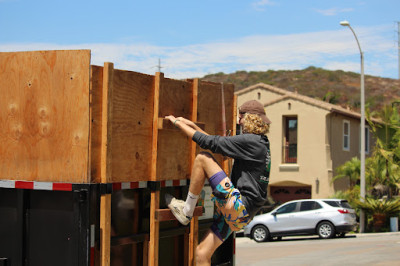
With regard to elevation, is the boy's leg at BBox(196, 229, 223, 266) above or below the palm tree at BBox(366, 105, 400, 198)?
below

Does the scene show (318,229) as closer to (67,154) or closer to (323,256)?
(323,256)

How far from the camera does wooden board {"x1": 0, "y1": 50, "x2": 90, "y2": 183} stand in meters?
4.97

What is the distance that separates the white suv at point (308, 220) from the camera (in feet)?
71.0

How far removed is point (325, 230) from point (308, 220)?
27.5 inches

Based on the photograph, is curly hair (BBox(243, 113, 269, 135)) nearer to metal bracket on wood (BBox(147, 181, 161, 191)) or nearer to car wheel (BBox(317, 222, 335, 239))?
metal bracket on wood (BBox(147, 181, 161, 191))

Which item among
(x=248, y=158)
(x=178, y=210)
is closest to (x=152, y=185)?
(x=178, y=210)

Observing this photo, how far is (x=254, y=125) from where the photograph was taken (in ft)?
19.1

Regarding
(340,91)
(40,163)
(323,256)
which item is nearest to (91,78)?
(40,163)

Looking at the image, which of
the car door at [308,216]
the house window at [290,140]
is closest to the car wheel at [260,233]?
the car door at [308,216]

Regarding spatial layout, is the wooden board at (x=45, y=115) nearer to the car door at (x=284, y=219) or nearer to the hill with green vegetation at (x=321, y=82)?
the car door at (x=284, y=219)

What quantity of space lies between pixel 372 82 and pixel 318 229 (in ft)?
233

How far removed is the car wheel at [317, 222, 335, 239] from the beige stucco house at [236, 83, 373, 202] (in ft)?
30.7

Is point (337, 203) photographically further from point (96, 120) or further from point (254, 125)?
point (96, 120)

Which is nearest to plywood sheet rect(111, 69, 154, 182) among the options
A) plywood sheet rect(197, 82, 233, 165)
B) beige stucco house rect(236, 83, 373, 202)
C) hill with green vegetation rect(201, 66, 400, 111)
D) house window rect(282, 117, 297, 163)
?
plywood sheet rect(197, 82, 233, 165)
